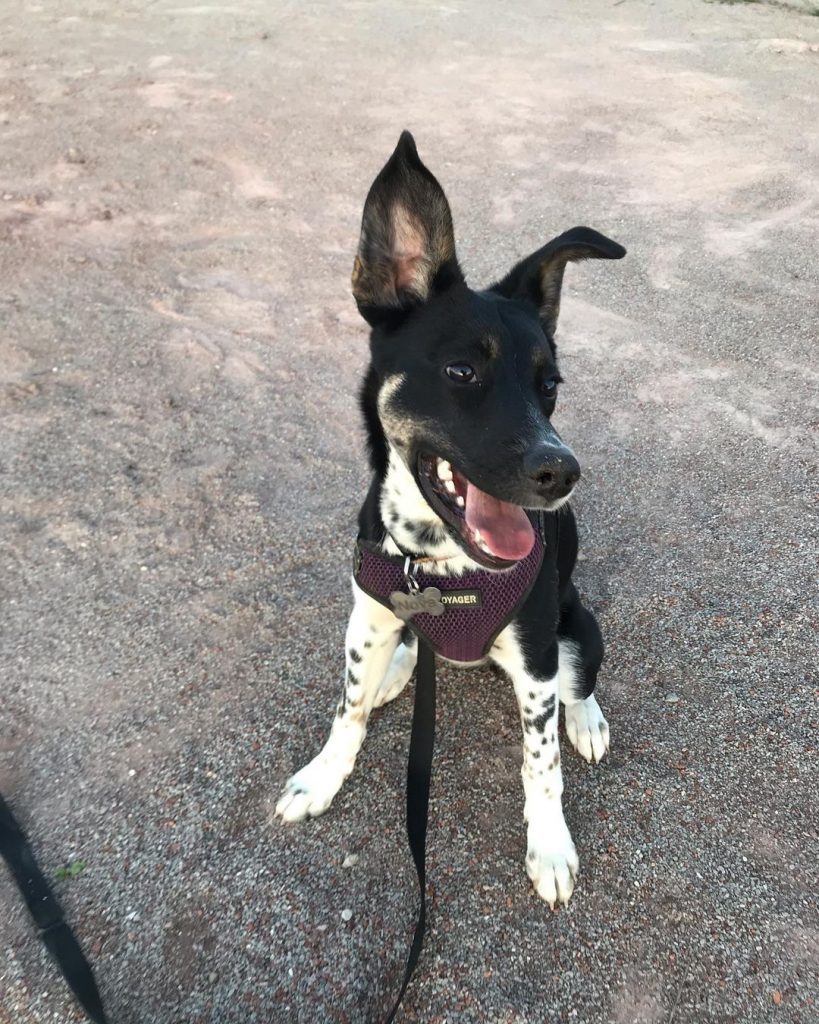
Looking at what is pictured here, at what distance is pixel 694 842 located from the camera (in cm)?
283

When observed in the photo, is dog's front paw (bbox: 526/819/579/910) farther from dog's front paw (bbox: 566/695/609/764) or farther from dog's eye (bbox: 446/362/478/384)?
dog's eye (bbox: 446/362/478/384)

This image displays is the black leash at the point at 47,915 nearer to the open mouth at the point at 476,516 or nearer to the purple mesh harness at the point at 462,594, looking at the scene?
the purple mesh harness at the point at 462,594

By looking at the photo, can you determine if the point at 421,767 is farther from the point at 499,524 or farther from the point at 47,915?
the point at 47,915

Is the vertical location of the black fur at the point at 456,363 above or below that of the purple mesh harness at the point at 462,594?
above

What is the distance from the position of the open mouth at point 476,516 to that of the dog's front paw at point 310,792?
1199mm

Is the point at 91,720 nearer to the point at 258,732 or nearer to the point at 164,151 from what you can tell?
the point at 258,732

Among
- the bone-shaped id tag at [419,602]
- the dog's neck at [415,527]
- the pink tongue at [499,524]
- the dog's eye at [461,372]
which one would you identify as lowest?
the bone-shaped id tag at [419,602]

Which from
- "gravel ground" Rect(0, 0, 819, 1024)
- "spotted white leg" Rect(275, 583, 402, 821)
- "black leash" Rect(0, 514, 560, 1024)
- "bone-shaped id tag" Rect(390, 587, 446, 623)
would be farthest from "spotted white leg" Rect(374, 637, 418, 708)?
"bone-shaped id tag" Rect(390, 587, 446, 623)

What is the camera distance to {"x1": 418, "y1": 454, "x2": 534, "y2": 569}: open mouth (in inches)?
90.1

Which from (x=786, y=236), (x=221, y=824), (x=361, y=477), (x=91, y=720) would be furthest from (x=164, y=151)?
(x=221, y=824)

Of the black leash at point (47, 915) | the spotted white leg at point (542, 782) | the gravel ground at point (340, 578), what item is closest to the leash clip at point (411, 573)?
the spotted white leg at point (542, 782)

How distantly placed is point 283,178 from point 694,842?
24.2ft

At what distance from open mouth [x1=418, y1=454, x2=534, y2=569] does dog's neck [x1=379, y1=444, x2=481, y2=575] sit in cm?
11

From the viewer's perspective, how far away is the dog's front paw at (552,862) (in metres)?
2.65
